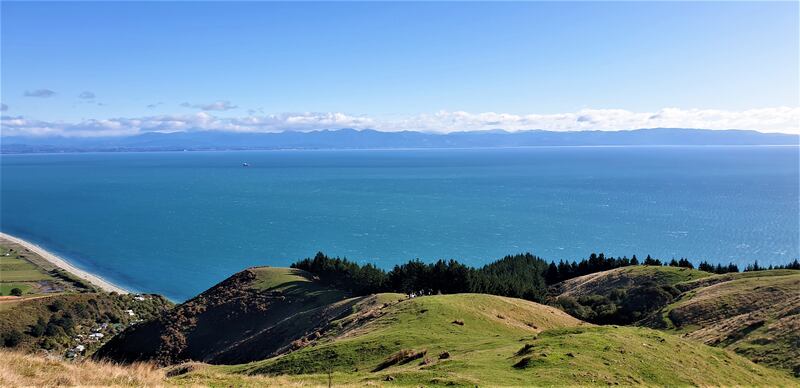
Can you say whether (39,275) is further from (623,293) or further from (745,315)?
(745,315)

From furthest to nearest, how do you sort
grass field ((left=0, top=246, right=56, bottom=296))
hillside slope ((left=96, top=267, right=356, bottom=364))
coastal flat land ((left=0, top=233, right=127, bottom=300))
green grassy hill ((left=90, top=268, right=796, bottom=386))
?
coastal flat land ((left=0, top=233, right=127, bottom=300))
grass field ((left=0, top=246, right=56, bottom=296))
hillside slope ((left=96, top=267, right=356, bottom=364))
green grassy hill ((left=90, top=268, right=796, bottom=386))

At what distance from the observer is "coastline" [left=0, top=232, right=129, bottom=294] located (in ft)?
340

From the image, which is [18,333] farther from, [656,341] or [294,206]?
[294,206]

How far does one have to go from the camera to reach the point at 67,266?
387 ft

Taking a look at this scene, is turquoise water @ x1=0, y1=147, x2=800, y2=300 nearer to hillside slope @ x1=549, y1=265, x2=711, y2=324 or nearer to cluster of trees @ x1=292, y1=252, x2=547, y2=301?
cluster of trees @ x1=292, y1=252, x2=547, y2=301

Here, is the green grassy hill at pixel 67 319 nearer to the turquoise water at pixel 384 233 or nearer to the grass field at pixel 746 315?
the turquoise water at pixel 384 233

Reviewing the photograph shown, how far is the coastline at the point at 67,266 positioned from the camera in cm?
10362

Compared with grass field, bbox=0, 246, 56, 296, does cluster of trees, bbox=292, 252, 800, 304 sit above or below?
above

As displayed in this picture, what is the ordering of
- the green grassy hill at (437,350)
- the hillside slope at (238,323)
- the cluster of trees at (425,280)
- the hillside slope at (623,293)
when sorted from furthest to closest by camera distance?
the cluster of trees at (425,280), the hillside slope at (623,293), the hillside slope at (238,323), the green grassy hill at (437,350)

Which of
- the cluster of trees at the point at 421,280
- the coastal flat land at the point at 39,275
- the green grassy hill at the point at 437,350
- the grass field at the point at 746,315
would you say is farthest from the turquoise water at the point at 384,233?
the grass field at the point at 746,315

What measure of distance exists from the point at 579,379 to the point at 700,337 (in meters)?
24.8

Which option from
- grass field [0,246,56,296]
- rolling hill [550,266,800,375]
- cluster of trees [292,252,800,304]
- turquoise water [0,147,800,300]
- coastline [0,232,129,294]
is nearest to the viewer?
rolling hill [550,266,800,375]

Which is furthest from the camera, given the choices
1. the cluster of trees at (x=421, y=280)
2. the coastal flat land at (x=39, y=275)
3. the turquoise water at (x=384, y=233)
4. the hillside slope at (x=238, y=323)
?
the turquoise water at (x=384, y=233)

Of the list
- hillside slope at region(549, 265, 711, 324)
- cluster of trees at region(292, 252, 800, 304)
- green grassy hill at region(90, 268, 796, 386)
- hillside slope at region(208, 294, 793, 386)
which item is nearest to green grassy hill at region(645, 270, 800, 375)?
hillside slope at region(549, 265, 711, 324)
